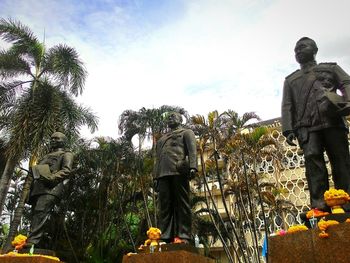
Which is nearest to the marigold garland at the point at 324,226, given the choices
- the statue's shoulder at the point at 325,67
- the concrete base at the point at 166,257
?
the concrete base at the point at 166,257

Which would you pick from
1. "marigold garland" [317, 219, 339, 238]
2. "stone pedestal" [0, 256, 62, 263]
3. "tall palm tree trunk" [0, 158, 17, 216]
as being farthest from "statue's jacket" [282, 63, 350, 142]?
"tall palm tree trunk" [0, 158, 17, 216]

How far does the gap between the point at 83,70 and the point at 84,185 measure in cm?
563

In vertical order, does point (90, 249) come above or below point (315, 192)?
below

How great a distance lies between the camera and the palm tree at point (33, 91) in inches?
543

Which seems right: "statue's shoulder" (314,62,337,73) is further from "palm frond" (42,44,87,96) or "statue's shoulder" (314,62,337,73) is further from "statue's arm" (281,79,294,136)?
"palm frond" (42,44,87,96)

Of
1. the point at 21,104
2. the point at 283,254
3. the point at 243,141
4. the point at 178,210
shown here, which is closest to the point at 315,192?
the point at 283,254

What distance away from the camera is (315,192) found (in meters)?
4.75

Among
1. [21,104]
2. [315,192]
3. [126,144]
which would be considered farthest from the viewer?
[126,144]

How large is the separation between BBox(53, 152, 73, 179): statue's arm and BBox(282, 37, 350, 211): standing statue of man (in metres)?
3.79

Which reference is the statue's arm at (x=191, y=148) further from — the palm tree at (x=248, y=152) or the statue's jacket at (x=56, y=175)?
the palm tree at (x=248, y=152)

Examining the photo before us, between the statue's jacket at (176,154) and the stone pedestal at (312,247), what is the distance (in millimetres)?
2075

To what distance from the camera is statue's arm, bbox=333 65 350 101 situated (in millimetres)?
4961

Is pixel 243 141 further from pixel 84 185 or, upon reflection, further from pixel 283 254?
pixel 283 254

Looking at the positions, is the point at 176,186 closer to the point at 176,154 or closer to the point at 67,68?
the point at 176,154
